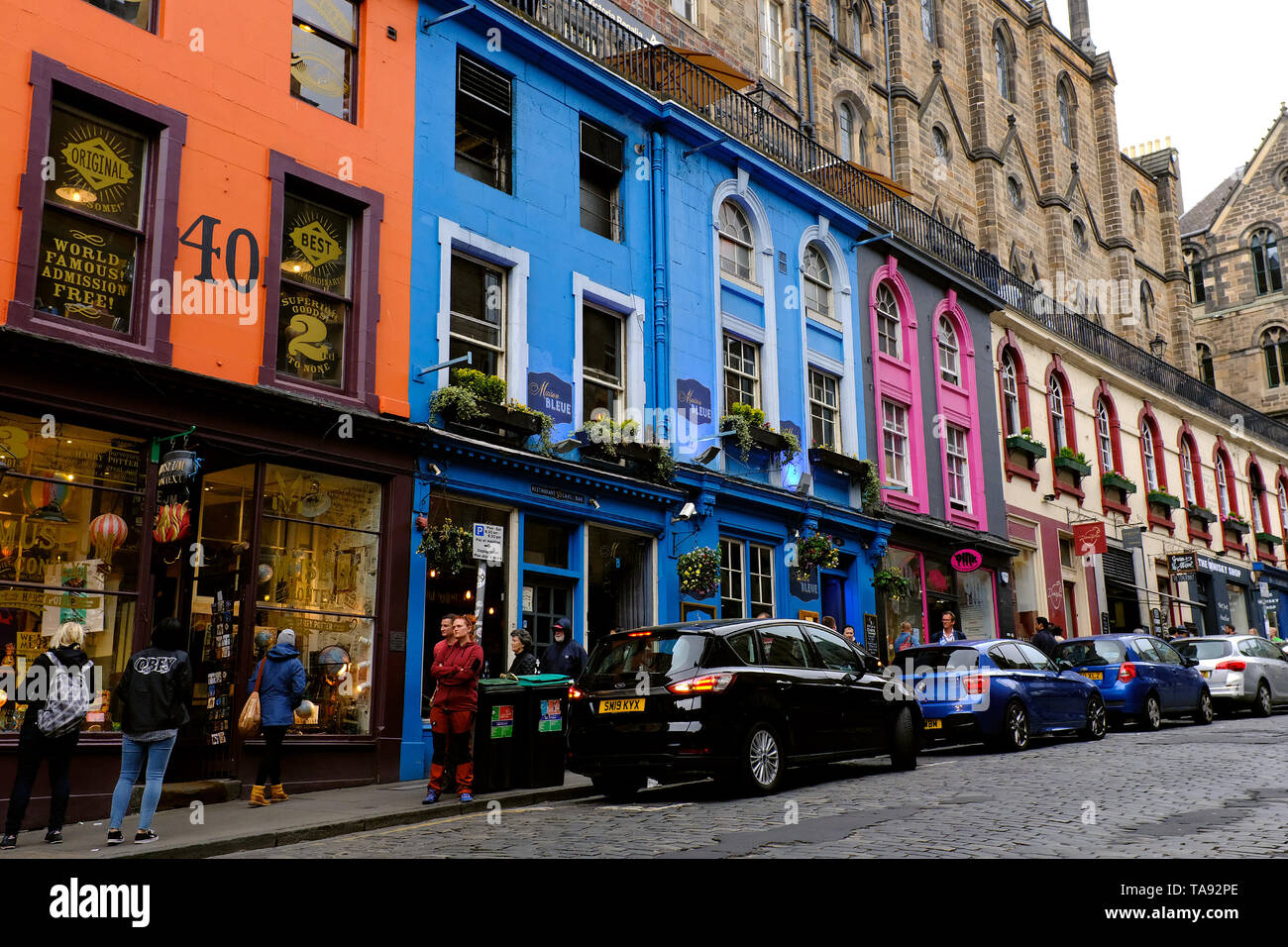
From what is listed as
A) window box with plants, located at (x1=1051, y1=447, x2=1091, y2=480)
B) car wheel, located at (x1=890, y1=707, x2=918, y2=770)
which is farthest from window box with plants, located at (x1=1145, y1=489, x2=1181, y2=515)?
car wheel, located at (x1=890, y1=707, x2=918, y2=770)

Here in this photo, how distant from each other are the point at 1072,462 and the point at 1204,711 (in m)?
12.0

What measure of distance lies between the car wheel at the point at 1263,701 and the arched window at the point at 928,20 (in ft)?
74.2

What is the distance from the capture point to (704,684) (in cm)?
1077

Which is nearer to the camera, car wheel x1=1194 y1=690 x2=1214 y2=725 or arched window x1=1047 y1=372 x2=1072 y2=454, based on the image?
car wheel x1=1194 y1=690 x2=1214 y2=725

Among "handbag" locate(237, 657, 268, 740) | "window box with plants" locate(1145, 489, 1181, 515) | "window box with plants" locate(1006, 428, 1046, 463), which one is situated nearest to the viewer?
"handbag" locate(237, 657, 268, 740)

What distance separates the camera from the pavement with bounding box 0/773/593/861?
29.9ft

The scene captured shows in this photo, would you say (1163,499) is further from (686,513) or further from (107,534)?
(107,534)

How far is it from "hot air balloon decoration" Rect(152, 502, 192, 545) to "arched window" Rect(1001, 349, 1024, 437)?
2191 cm

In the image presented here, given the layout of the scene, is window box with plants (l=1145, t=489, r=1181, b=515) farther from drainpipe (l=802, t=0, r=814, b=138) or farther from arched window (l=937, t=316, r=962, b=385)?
drainpipe (l=802, t=0, r=814, b=138)

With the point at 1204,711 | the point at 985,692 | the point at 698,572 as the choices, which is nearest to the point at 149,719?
the point at 698,572

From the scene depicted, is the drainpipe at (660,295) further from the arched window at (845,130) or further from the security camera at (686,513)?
the arched window at (845,130)
